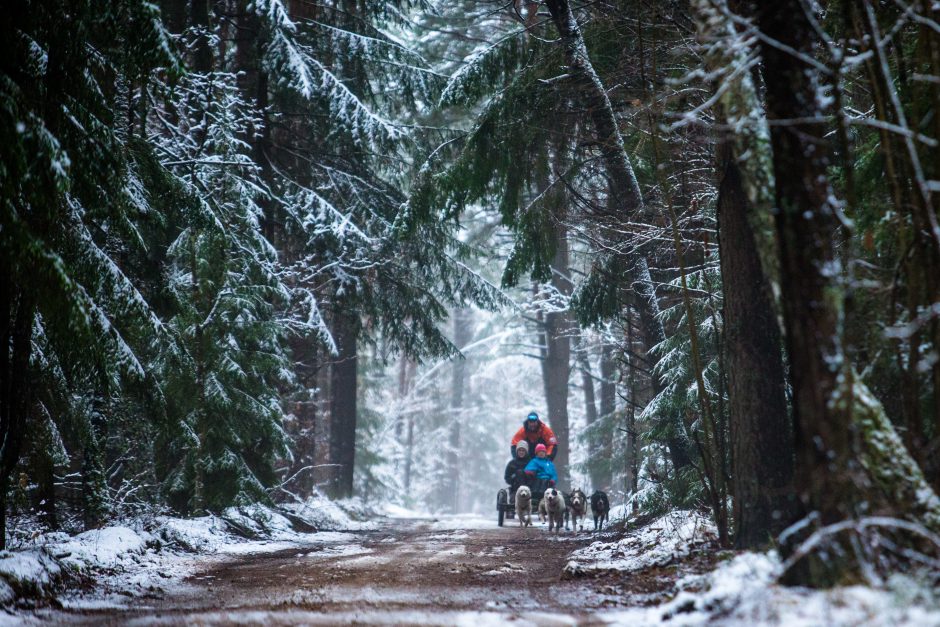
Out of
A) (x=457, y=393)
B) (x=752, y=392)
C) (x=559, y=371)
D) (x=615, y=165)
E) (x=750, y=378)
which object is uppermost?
(x=615, y=165)

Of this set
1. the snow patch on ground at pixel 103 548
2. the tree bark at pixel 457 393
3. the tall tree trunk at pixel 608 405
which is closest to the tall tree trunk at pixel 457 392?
the tree bark at pixel 457 393

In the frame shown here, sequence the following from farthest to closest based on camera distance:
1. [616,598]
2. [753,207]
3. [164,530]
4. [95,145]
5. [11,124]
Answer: [164,530], [95,145], [616,598], [11,124], [753,207]

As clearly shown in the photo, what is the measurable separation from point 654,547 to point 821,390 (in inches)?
153

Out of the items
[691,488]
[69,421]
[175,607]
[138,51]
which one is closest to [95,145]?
[138,51]

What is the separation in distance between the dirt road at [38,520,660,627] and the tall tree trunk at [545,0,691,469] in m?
3.20

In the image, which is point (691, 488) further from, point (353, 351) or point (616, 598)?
point (353, 351)

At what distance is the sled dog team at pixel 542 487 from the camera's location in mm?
12492

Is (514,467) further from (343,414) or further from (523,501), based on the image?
(343,414)

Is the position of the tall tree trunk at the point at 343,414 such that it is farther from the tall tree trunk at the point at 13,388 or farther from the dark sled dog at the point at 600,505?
the tall tree trunk at the point at 13,388

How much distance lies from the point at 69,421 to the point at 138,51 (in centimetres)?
404

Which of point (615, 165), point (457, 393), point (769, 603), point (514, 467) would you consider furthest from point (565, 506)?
point (457, 393)

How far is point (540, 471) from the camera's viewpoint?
15.0 metres

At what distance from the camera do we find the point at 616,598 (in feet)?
17.1

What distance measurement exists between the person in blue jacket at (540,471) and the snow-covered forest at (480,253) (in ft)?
8.47
